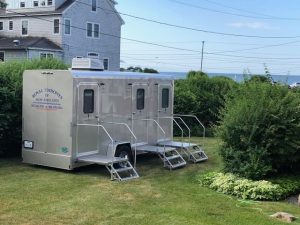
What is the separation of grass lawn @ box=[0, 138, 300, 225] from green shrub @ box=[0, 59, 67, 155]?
157 centimetres

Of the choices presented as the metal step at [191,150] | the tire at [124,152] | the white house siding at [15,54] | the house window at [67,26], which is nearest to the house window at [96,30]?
the house window at [67,26]

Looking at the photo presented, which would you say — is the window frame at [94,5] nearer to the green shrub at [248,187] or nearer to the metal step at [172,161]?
the metal step at [172,161]

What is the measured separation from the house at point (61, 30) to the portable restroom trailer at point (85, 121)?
3058cm

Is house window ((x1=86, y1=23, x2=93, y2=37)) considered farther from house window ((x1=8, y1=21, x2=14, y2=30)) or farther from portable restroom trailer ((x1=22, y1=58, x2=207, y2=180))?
portable restroom trailer ((x1=22, y1=58, x2=207, y2=180))

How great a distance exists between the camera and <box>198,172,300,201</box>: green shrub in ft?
34.0

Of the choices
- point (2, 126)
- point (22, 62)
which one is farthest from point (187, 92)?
point (2, 126)

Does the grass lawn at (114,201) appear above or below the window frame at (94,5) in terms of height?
below

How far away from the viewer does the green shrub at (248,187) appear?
34.0ft

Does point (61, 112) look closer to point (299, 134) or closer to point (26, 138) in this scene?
point (26, 138)

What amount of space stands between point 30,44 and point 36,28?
3.89m

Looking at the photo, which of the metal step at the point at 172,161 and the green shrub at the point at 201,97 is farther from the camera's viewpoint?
the green shrub at the point at 201,97

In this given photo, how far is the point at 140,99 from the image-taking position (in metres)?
14.3

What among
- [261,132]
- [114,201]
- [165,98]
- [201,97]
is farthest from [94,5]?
[114,201]

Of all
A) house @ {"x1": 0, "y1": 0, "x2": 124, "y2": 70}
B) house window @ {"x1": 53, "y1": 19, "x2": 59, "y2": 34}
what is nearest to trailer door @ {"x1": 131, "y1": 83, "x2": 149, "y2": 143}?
house @ {"x1": 0, "y1": 0, "x2": 124, "y2": 70}
